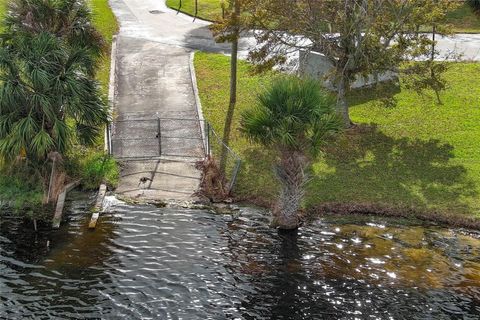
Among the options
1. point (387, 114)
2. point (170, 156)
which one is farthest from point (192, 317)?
point (387, 114)

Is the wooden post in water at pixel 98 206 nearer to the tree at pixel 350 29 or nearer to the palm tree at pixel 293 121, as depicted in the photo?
the palm tree at pixel 293 121

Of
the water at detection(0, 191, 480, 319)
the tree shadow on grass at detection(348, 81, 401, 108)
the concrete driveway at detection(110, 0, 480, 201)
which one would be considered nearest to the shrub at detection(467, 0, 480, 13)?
the concrete driveway at detection(110, 0, 480, 201)

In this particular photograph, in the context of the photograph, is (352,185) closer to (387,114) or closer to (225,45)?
(387,114)

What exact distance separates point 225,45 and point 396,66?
13.0 meters

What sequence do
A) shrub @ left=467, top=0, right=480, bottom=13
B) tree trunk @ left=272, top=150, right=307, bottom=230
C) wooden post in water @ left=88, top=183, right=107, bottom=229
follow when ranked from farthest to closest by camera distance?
shrub @ left=467, top=0, right=480, bottom=13 < wooden post in water @ left=88, top=183, right=107, bottom=229 < tree trunk @ left=272, top=150, right=307, bottom=230

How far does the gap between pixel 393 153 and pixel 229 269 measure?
9.05 metres

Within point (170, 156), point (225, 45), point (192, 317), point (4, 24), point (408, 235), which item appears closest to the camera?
point (192, 317)

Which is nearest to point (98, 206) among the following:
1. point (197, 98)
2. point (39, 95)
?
point (39, 95)

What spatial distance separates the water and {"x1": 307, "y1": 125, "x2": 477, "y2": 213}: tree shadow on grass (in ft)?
4.34

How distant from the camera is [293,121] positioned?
1772 centimetres

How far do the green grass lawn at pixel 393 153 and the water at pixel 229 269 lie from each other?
1.40 metres

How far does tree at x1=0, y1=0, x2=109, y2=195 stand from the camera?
63.3 ft

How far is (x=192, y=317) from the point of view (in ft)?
49.7

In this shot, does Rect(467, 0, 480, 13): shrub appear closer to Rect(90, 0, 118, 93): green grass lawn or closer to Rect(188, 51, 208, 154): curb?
Rect(188, 51, 208, 154): curb
